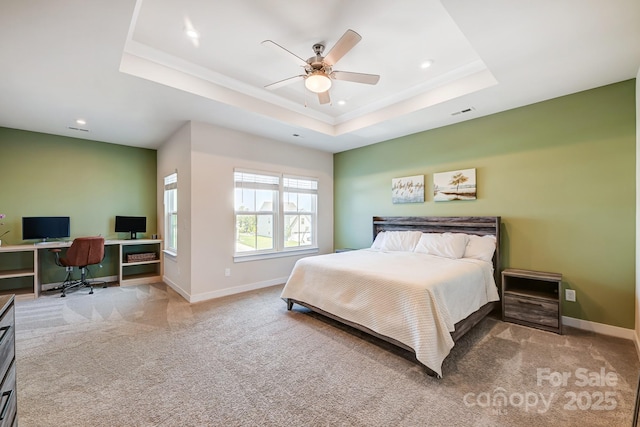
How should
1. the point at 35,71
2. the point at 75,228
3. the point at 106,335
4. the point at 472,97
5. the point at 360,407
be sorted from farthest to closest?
1. the point at 75,228
2. the point at 472,97
3. the point at 106,335
4. the point at 35,71
5. the point at 360,407

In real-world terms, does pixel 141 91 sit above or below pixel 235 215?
above

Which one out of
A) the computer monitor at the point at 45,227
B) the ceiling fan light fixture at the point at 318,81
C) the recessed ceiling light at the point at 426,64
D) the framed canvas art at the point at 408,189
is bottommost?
the computer monitor at the point at 45,227

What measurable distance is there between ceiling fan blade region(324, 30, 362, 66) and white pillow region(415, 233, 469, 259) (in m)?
2.73

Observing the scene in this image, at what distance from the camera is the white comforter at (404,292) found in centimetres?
217

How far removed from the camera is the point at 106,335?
2842 millimetres

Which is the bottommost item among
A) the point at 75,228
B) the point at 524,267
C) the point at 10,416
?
the point at 10,416

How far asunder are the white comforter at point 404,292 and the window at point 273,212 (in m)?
1.48

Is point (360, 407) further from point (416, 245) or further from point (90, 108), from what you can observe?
point (90, 108)

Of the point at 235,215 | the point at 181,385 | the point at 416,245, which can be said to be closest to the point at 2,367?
the point at 181,385

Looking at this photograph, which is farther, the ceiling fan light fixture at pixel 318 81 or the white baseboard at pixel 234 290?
the white baseboard at pixel 234 290

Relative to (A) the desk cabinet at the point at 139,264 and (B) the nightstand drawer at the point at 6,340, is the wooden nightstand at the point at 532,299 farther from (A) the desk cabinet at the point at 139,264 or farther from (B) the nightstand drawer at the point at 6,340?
(A) the desk cabinet at the point at 139,264

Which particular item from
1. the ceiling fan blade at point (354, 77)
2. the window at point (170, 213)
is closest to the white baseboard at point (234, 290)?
the window at point (170, 213)

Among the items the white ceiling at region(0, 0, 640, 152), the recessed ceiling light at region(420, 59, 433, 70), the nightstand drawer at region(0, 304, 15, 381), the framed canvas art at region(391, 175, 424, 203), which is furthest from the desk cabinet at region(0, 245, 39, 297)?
the recessed ceiling light at region(420, 59, 433, 70)

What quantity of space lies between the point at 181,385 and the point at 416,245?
132 inches
